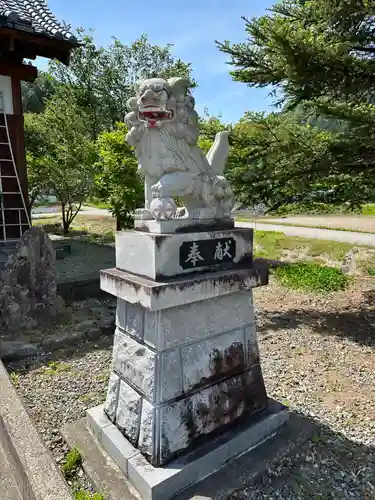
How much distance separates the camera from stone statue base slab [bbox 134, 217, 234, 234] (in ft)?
7.63

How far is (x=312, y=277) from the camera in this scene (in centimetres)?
802

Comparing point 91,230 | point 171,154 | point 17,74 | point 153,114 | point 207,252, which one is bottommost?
point 91,230

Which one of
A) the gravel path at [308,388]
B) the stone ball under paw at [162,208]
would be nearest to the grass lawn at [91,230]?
the gravel path at [308,388]

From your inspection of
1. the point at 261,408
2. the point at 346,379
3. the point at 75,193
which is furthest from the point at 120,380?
the point at 75,193

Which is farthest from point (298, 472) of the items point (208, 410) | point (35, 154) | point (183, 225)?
point (35, 154)

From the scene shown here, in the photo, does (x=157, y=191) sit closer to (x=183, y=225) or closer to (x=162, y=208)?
(x=162, y=208)

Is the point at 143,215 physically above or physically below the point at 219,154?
below

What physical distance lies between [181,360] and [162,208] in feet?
3.64

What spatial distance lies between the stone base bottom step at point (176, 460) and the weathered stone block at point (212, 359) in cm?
46

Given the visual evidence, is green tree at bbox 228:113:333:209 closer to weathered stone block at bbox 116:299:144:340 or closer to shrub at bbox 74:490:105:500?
weathered stone block at bbox 116:299:144:340

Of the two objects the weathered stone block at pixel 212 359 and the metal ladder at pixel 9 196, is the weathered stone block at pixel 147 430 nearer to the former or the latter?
the weathered stone block at pixel 212 359

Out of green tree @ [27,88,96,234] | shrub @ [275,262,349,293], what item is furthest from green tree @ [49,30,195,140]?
shrub @ [275,262,349,293]

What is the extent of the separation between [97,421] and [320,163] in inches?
164

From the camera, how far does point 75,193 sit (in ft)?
41.3
